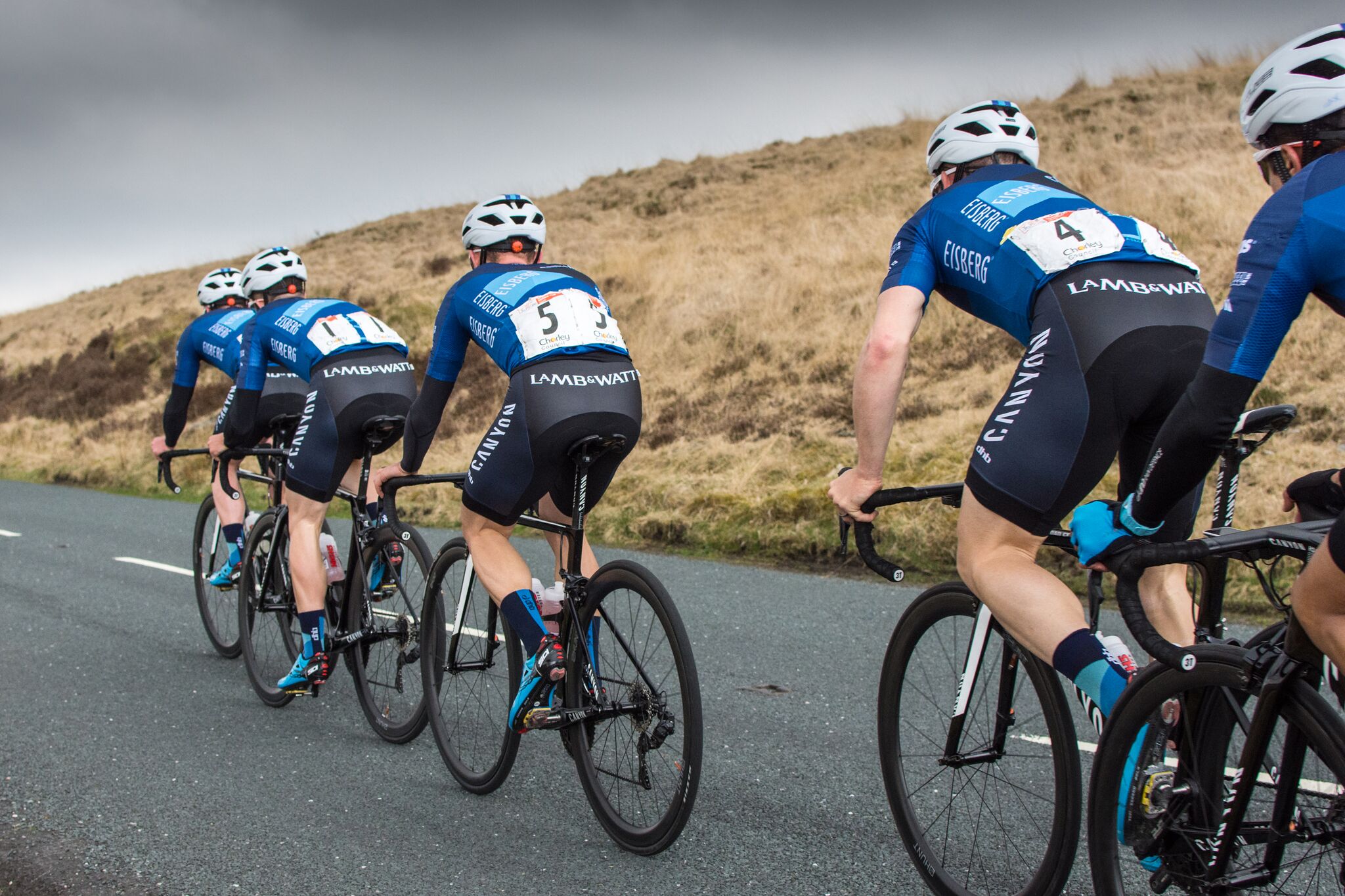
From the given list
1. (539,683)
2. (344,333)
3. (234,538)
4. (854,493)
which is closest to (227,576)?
(234,538)

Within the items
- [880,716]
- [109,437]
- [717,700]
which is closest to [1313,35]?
[880,716]

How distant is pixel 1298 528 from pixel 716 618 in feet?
16.7

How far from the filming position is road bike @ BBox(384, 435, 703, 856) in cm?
354

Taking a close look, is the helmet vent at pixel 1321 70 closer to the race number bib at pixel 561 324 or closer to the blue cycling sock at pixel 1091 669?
the blue cycling sock at pixel 1091 669

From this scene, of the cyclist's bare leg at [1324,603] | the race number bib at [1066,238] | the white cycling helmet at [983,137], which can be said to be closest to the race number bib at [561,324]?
the white cycling helmet at [983,137]

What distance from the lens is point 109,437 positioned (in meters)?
23.7

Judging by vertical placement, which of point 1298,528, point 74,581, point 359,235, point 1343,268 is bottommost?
point 74,581

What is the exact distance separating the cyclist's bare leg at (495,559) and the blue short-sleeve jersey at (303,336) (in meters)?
1.64

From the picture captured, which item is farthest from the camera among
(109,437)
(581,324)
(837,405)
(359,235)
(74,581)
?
(359,235)

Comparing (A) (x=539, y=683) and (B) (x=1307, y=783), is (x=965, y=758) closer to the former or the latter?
(B) (x=1307, y=783)

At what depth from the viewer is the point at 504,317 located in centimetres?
401

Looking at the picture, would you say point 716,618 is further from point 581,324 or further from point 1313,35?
point 1313,35

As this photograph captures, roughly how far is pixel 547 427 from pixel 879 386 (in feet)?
4.31

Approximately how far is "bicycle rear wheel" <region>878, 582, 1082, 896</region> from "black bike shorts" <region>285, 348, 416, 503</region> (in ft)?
9.73
